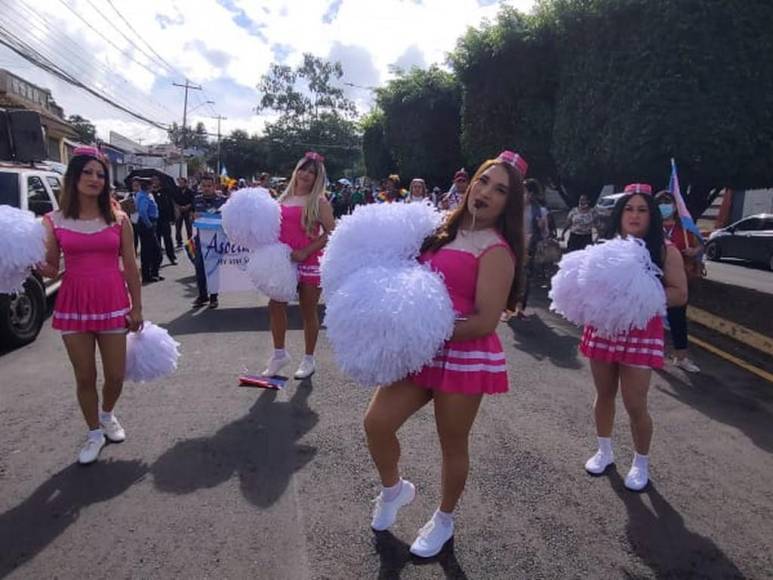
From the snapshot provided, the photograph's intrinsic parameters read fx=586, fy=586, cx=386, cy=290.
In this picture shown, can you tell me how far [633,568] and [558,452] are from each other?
1238 millimetres

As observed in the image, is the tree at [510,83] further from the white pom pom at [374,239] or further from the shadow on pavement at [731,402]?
the white pom pom at [374,239]

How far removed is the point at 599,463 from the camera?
3635mm

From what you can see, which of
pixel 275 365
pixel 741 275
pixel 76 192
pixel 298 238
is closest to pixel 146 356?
pixel 76 192

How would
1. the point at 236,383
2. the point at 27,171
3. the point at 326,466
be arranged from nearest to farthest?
the point at 326,466, the point at 236,383, the point at 27,171

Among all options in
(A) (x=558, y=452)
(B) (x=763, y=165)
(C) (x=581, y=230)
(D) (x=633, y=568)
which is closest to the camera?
(D) (x=633, y=568)

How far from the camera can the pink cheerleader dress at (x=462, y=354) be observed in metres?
2.44

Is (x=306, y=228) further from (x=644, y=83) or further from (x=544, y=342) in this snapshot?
(x=644, y=83)

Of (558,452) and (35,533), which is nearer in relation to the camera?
(35,533)

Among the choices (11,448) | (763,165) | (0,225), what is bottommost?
(11,448)

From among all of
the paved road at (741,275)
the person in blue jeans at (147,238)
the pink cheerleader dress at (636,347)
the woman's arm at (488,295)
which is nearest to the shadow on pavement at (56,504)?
the woman's arm at (488,295)

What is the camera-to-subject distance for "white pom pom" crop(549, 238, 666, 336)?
3160 mm

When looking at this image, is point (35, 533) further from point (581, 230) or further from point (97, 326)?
point (581, 230)

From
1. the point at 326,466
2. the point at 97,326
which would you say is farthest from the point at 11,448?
the point at 326,466

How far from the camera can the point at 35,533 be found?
9.23 feet
